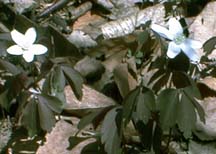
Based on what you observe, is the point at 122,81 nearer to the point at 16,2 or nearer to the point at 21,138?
the point at 21,138

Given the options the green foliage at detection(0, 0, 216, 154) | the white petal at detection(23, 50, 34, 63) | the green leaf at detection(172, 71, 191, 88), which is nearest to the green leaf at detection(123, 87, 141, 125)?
the green foliage at detection(0, 0, 216, 154)

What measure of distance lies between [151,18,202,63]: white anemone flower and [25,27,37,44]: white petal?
0.38m

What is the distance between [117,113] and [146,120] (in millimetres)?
99

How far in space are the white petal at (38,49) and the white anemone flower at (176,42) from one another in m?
0.34

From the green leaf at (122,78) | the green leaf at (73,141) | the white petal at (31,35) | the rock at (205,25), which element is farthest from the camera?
the rock at (205,25)

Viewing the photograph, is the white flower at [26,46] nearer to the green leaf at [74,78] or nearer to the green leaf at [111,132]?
the green leaf at [74,78]

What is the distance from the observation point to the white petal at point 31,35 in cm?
232

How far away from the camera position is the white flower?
2260 millimetres

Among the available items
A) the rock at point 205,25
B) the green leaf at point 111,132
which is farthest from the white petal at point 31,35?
the rock at point 205,25

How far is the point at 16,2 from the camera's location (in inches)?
126

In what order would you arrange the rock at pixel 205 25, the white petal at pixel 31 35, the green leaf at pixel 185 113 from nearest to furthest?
the green leaf at pixel 185 113
the white petal at pixel 31 35
the rock at pixel 205 25

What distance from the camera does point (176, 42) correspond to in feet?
7.17

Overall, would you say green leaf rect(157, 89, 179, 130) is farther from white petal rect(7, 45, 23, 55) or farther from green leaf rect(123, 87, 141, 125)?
white petal rect(7, 45, 23, 55)

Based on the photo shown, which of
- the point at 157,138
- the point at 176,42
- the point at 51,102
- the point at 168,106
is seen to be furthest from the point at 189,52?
the point at 51,102
